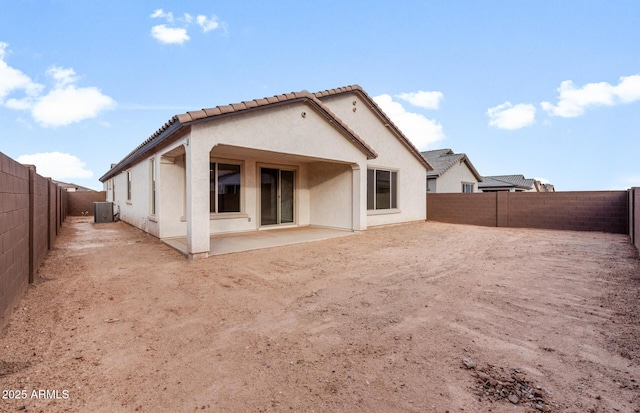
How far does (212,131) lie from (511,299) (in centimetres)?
641

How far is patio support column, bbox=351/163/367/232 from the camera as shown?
10703 millimetres

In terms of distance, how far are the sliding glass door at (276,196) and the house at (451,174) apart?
11930 millimetres

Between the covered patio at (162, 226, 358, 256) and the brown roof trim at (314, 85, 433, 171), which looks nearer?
the covered patio at (162, 226, 358, 256)

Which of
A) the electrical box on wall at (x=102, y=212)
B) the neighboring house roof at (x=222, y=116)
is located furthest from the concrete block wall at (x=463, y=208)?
the electrical box on wall at (x=102, y=212)

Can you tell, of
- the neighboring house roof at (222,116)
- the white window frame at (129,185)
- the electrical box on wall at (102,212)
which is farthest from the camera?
the electrical box on wall at (102,212)

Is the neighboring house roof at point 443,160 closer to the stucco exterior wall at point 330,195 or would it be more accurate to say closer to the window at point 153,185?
the stucco exterior wall at point 330,195

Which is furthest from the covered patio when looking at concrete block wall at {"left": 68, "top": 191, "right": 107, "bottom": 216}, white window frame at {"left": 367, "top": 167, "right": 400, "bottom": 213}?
concrete block wall at {"left": 68, "top": 191, "right": 107, "bottom": 216}

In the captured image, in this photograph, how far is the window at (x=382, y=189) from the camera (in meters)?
12.5

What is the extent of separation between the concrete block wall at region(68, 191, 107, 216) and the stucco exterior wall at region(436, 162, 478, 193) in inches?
966

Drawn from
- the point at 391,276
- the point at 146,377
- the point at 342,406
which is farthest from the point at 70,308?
the point at 391,276

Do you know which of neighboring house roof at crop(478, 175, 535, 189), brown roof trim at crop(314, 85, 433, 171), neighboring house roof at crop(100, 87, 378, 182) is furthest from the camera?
neighboring house roof at crop(478, 175, 535, 189)

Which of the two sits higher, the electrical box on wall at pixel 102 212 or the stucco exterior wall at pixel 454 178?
the stucco exterior wall at pixel 454 178

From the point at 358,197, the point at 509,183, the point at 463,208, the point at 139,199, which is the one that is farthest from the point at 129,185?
the point at 509,183

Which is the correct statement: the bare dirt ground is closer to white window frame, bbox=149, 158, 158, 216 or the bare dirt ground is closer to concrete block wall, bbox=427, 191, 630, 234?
white window frame, bbox=149, 158, 158, 216
